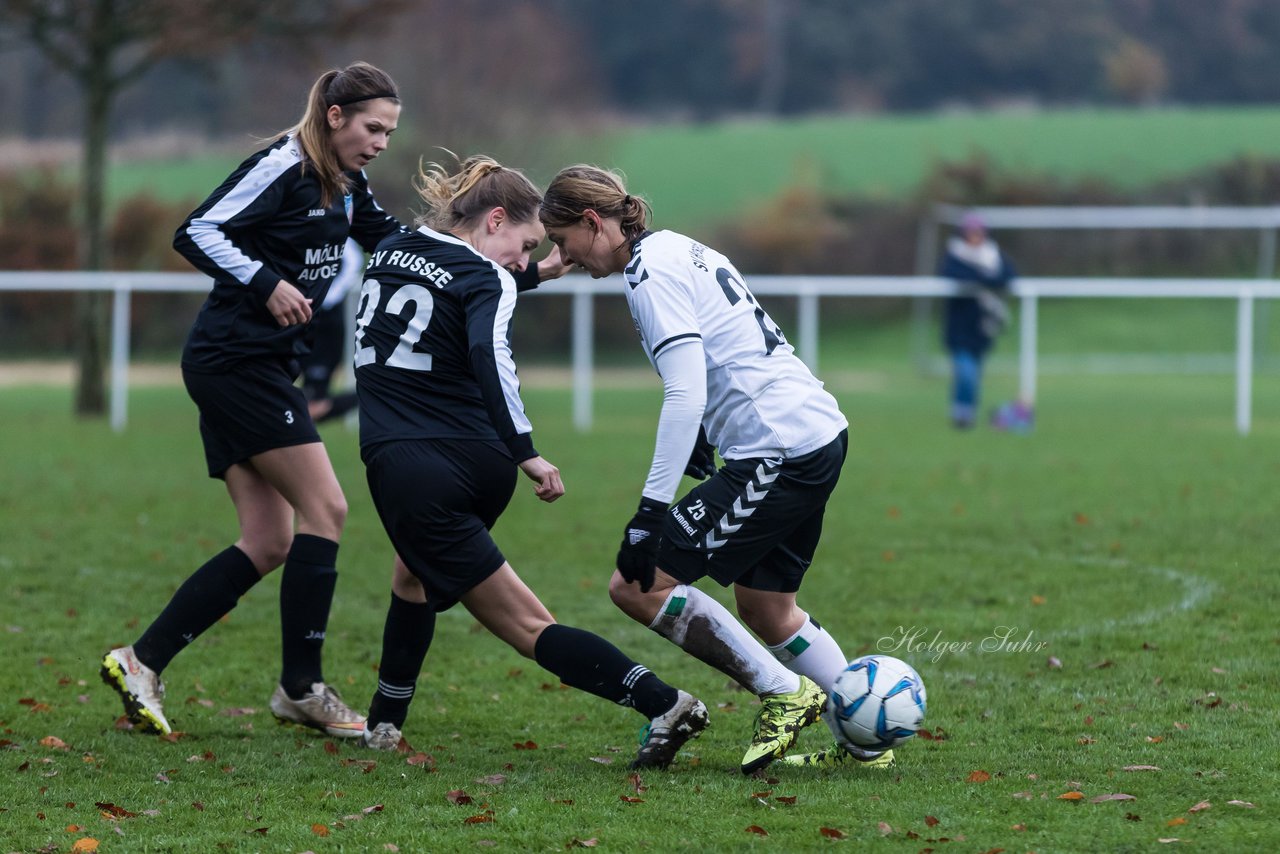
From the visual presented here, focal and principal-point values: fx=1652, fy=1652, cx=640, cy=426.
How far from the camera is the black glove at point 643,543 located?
4.23 meters

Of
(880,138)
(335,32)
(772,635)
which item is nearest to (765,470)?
(772,635)

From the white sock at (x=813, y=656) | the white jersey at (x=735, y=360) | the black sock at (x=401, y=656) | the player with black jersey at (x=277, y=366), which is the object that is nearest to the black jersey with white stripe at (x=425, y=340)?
the white jersey at (x=735, y=360)

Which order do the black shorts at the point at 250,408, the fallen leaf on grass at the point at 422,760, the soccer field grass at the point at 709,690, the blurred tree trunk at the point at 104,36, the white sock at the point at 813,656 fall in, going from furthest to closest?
the blurred tree trunk at the point at 104,36
the black shorts at the point at 250,408
the white sock at the point at 813,656
the fallen leaf on grass at the point at 422,760
the soccer field grass at the point at 709,690

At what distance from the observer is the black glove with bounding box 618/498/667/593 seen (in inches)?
167

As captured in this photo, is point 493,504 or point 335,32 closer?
point 493,504

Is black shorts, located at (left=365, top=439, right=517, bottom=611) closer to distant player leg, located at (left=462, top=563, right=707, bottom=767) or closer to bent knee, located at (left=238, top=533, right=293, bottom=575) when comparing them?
distant player leg, located at (left=462, top=563, right=707, bottom=767)

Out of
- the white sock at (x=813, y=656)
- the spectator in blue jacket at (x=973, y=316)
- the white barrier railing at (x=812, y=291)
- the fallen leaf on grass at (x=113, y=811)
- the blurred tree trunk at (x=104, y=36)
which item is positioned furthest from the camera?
the blurred tree trunk at (x=104, y=36)

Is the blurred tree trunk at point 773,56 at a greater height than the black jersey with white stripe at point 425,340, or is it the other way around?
the blurred tree trunk at point 773,56

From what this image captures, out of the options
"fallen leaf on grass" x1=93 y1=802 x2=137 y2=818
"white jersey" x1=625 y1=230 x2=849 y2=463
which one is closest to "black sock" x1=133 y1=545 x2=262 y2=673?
"fallen leaf on grass" x1=93 y1=802 x2=137 y2=818

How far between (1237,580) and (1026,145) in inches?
1393

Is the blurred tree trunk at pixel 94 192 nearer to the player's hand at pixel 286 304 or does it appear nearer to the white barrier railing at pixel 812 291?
the white barrier railing at pixel 812 291

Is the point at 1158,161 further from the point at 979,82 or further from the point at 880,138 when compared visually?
the point at 979,82

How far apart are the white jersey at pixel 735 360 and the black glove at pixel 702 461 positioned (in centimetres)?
14

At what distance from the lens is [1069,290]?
50.4 feet
